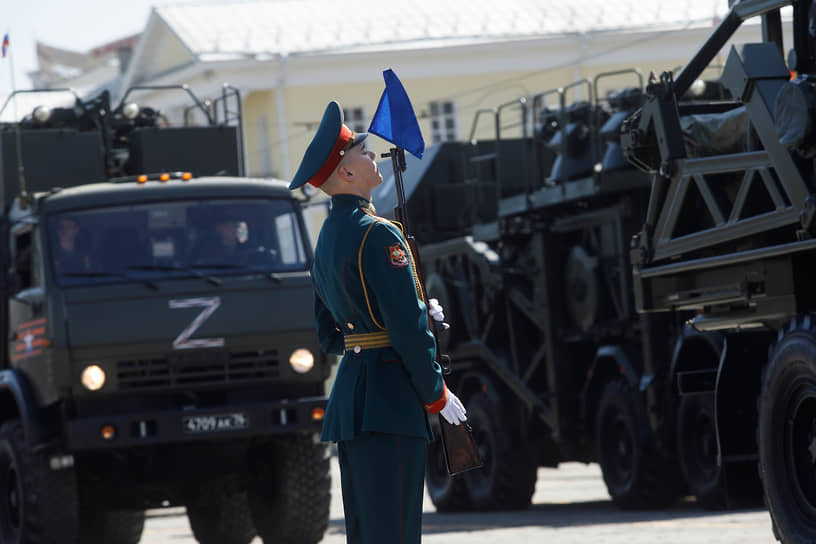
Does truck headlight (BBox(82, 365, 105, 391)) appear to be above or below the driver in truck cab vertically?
below

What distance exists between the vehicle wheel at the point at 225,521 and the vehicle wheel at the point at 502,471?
148 inches

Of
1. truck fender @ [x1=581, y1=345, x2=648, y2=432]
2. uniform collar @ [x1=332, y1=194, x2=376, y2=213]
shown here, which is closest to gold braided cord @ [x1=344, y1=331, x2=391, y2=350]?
uniform collar @ [x1=332, y1=194, x2=376, y2=213]

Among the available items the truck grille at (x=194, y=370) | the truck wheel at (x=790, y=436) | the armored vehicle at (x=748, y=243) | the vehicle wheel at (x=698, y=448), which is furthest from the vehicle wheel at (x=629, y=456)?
the truck wheel at (x=790, y=436)

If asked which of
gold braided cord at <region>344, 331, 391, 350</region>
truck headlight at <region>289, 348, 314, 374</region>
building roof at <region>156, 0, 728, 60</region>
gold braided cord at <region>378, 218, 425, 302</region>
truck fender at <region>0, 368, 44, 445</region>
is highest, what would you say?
building roof at <region>156, 0, 728, 60</region>

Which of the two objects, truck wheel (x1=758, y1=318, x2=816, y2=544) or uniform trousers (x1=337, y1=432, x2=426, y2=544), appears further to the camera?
truck wheel (x1=758, y1=318, x2=816, y2=544)

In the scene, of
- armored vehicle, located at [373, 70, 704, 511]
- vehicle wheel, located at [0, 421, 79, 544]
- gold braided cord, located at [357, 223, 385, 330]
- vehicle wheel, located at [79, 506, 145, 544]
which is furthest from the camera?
armored vehicle, located at [373, 70, 704, 511]

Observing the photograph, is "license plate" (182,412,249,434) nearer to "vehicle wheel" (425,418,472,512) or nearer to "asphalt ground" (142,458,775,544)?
"asphalt ground" (142,458,775,544)

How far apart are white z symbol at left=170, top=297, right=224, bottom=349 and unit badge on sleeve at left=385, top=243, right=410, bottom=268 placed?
225 inches

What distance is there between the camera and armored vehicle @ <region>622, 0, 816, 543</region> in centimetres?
791

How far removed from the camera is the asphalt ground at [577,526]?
1168 centimetres

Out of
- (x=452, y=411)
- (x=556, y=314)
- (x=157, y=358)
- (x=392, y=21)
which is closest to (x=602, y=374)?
(x=556, y=314)

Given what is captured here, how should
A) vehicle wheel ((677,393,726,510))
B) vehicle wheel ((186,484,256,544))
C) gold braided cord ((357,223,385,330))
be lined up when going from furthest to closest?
vehicle wheel ((677,393,726,510)) → vehicle wheel ((186,484,256,544)) → gold braided cord ((357,223,385,330))

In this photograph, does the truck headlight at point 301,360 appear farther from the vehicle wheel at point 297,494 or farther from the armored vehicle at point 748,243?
the armored vehicle at point 748,243

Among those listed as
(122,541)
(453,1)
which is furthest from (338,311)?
(453,1)
